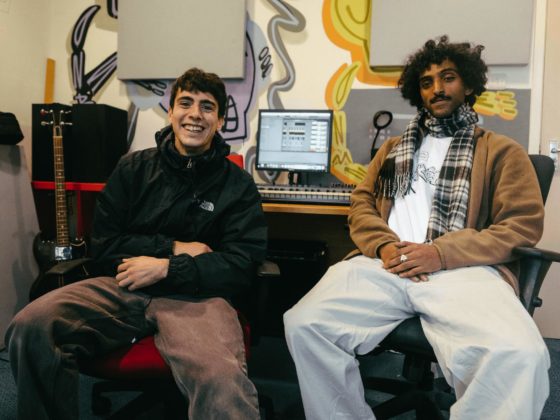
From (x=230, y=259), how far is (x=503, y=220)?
2.94 feet

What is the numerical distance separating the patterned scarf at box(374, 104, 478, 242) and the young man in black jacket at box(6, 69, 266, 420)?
54cm

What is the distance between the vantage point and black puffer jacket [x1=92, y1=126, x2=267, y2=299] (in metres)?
1.39

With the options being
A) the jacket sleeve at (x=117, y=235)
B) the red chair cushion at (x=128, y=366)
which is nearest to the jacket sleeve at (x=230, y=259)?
the jacket sleeve at (x=117, y=235)

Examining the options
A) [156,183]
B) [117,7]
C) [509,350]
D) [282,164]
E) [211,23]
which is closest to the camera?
[509,350]

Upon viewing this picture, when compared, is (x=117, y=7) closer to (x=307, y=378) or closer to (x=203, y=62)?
(x=203, y=62)

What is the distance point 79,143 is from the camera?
2.32 meters

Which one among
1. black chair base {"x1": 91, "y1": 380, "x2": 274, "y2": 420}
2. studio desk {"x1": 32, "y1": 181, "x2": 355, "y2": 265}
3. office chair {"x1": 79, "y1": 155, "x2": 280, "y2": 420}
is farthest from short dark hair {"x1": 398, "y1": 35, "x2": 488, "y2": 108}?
black chair base {"x1": 91, "y1": 380, "x2": 274, "y2": 420}

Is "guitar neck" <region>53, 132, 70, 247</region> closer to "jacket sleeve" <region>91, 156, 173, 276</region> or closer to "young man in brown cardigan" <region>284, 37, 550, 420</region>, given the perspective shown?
"jacket sleeve" <region>91, 156, 173, 276</region>

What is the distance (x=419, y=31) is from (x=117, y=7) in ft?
6.05

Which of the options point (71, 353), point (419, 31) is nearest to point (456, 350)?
point (71, 353)

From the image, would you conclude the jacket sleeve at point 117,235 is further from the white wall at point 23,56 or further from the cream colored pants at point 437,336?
the white wall at point 23,56

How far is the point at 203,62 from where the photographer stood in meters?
2.54

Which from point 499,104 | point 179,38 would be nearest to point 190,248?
point 179,38

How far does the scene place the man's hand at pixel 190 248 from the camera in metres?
1.38
